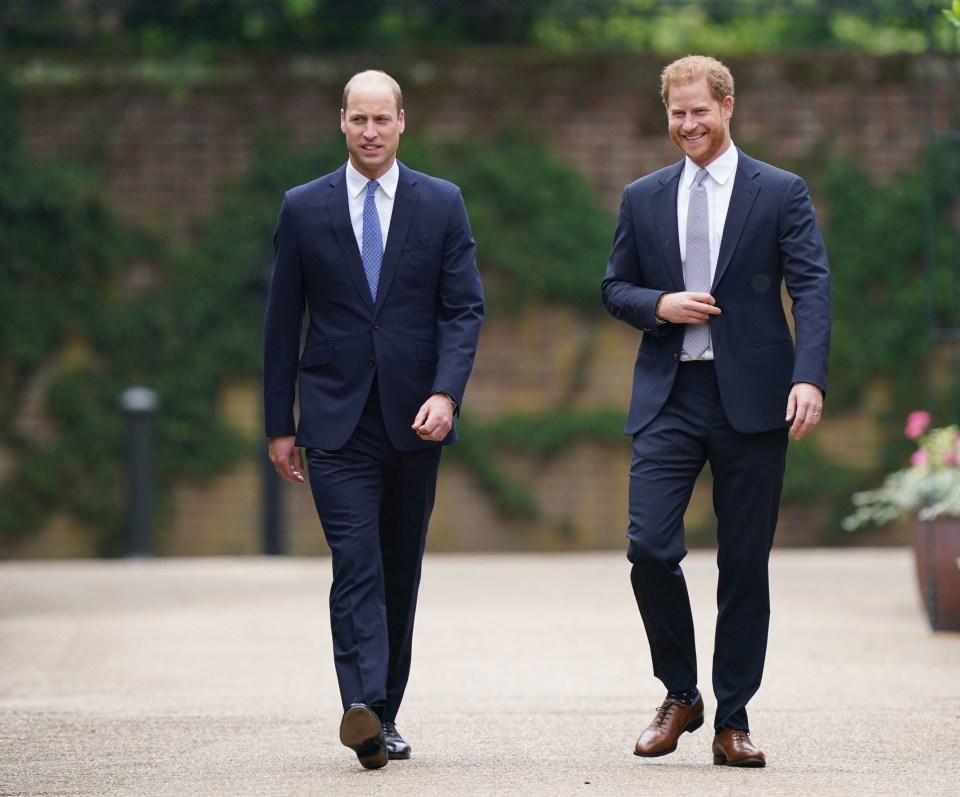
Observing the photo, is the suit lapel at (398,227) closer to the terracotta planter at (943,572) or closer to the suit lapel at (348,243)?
the suit lapel at (348,243)

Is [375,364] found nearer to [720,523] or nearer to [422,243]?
[422,243]

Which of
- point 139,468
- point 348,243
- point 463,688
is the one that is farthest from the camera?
point 139,468

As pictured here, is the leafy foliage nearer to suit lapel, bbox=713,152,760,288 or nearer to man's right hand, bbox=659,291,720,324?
suit lapel, bbox=713,152,760,288

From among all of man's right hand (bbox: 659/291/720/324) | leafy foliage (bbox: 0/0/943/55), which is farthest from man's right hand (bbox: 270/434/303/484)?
leafy foliage (bbox: 0/0/943/55)

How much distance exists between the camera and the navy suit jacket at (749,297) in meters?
4.82

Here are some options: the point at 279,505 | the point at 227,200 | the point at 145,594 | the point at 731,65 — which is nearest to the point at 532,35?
the point at 731,65

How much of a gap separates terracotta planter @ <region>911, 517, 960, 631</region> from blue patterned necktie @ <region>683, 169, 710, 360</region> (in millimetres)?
3300

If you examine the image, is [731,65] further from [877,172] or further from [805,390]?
[805,390]

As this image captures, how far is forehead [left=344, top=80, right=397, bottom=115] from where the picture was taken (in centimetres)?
487

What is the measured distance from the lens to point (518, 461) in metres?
12.3

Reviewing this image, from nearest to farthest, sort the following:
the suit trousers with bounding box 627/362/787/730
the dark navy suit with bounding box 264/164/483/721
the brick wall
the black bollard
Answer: the suit trousers with bounding box 627/362/787/730, the dark navy suit with bounding box 264/164/483/721, the black bollard, the brick wall

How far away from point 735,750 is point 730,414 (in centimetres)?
89

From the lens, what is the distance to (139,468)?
1170 centimetres

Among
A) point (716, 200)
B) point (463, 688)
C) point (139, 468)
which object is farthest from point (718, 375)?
point (139, 468)
